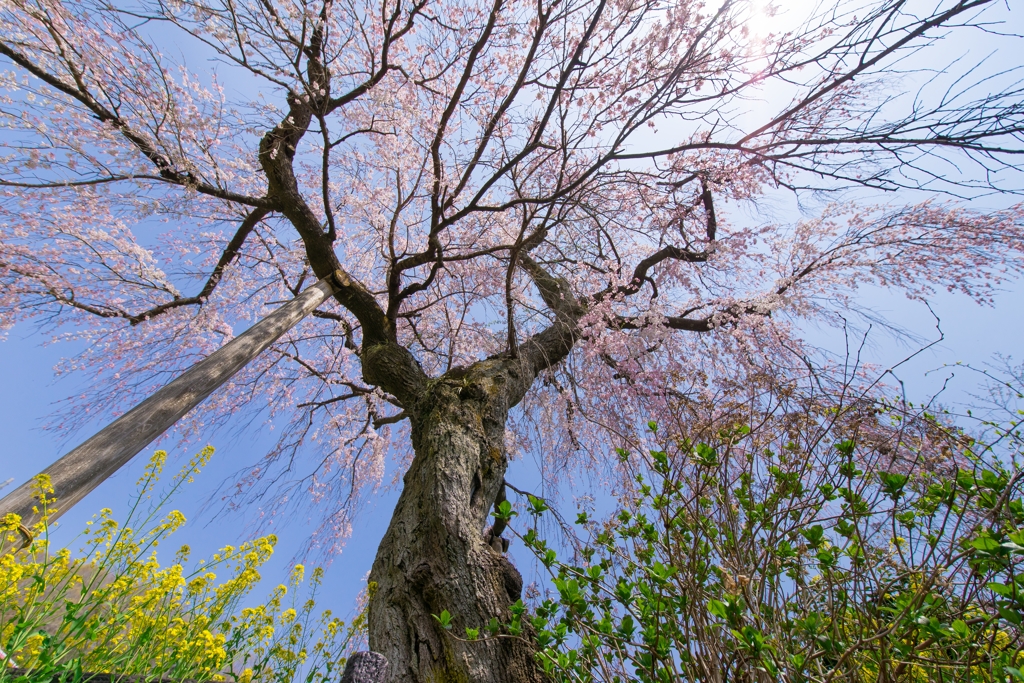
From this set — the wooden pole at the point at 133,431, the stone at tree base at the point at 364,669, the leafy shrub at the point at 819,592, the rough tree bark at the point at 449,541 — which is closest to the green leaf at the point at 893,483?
the leafy shrub at the point at 819,592

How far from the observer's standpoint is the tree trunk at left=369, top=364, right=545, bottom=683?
6.20 feet

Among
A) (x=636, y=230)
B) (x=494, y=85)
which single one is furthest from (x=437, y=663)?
(x=494, y=85)

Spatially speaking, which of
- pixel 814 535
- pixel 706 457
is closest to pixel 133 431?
pixel 706 457

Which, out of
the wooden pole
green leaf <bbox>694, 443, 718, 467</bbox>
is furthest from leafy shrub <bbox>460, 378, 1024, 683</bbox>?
the wooden pole

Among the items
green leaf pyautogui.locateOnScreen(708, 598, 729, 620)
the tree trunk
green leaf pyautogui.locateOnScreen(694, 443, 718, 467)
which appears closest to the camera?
green leaf pyautogui.locateOnScreen(708, 598, 729, 620)

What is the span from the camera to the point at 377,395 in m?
6.30

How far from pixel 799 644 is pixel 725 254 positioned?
498 centimetres

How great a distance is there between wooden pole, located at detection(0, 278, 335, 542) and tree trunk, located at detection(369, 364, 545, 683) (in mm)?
1522

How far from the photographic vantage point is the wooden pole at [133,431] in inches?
77.5

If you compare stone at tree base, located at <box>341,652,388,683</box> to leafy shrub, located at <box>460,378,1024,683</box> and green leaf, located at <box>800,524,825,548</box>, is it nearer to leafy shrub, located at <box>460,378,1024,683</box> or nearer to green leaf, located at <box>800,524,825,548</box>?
leafy shrub, located at <box>460,378,1024,683</box>

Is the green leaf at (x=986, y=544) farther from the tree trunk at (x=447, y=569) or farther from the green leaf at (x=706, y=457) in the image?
the tree trunk at (x=447, y=569)

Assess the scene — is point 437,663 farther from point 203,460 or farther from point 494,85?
point 494,85

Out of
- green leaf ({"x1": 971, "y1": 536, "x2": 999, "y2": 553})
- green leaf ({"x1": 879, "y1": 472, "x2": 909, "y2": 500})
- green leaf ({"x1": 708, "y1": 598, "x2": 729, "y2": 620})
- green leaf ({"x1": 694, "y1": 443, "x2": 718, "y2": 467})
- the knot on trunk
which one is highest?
the knot on trunk

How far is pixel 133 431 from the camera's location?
238cm
